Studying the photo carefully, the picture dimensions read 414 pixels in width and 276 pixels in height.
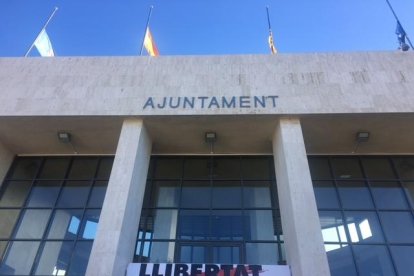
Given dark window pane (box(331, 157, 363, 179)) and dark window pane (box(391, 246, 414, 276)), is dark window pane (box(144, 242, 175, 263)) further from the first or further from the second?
dark window pane (box(391, 246, 414, 276))

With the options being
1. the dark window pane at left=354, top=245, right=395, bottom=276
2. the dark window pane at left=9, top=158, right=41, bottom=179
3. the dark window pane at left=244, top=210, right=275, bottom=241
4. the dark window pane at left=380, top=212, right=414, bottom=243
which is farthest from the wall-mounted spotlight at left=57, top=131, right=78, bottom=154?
the dark window pane at left=380, top=212, right=414, bottom=243

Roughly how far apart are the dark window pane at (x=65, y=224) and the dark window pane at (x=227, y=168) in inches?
227

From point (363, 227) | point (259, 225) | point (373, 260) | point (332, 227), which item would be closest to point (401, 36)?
point (363, 227)

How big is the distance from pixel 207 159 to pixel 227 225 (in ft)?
10.7

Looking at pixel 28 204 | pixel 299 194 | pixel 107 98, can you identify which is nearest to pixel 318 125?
pixel 299 194

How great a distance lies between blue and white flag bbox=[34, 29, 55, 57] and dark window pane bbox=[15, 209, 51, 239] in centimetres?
795

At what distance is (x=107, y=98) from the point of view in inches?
531

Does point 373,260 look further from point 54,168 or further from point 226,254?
point 54,168

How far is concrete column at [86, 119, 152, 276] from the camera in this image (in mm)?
9969

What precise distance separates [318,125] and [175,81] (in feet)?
19.5

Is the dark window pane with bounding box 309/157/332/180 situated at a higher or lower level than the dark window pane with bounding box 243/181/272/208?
higher

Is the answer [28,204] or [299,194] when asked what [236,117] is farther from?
[28,204]

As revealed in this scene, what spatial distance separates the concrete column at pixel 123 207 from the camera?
9.97 m

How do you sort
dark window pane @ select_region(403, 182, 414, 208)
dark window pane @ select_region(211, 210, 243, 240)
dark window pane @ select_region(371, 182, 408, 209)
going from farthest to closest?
dark window pane @ select_region(403, 182, 414, 208) < dark window pane @ select_region(371, 182, 408, 209) < dark window pane @ select_region(211, 210, 243, 240)
